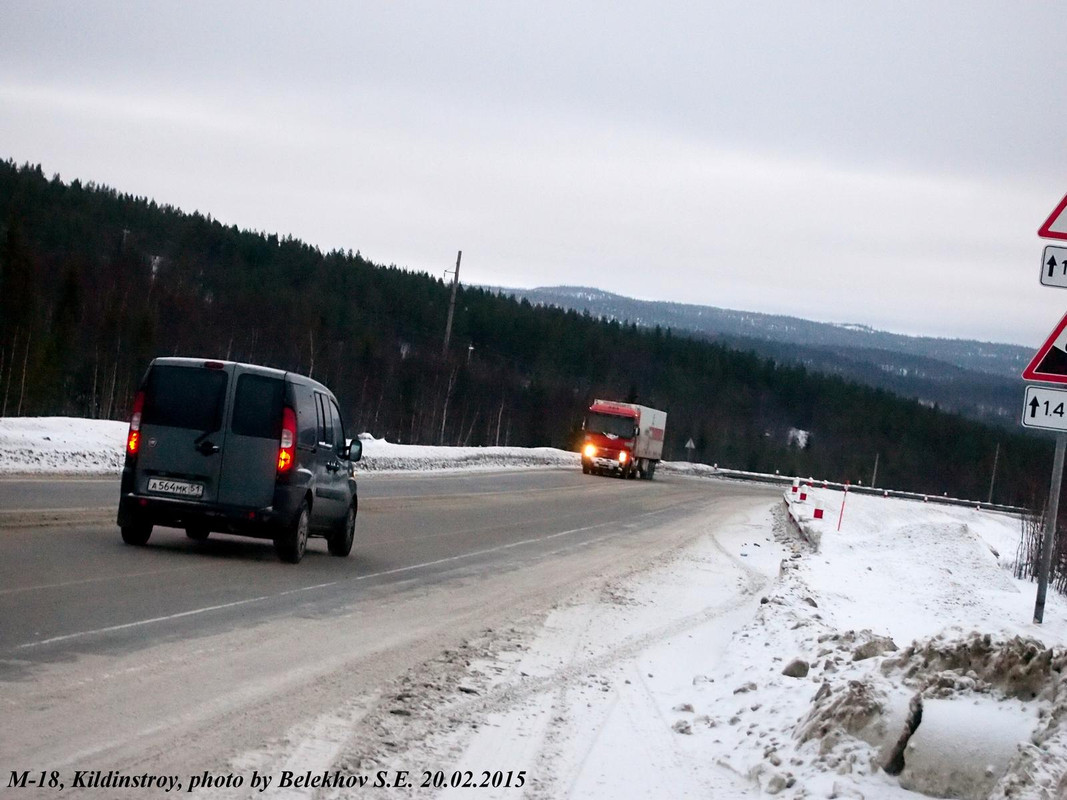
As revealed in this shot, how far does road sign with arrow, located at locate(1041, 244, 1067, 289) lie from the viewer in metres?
9.70

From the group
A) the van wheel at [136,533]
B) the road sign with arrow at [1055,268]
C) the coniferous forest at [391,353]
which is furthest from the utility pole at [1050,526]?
the coniferous forest at [391,353]

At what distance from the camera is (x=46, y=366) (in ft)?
299

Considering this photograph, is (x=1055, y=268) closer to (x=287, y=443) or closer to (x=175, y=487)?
(x=287, y=443)

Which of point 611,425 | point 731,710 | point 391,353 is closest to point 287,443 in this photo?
point 731,710

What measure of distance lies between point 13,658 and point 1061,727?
6.21 m

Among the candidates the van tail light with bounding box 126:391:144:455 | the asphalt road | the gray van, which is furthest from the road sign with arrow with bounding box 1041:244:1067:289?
the van tail light with bounding box 126:391:144:455

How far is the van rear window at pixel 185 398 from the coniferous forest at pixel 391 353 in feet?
207

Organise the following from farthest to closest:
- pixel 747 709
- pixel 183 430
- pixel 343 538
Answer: pixel 343 538
pixel 183 430
pixel 747 709

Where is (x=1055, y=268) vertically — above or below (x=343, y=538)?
above

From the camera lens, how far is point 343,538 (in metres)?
15.5

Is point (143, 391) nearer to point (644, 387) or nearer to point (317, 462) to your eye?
point (317, 462)

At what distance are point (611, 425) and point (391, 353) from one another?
205 ft

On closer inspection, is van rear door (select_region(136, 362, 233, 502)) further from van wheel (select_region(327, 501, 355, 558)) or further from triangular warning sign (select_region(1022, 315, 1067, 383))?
triangular warning sign (select_region(1022, 315, 1067, 383))

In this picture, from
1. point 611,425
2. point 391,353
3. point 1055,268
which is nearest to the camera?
point 1055,268
